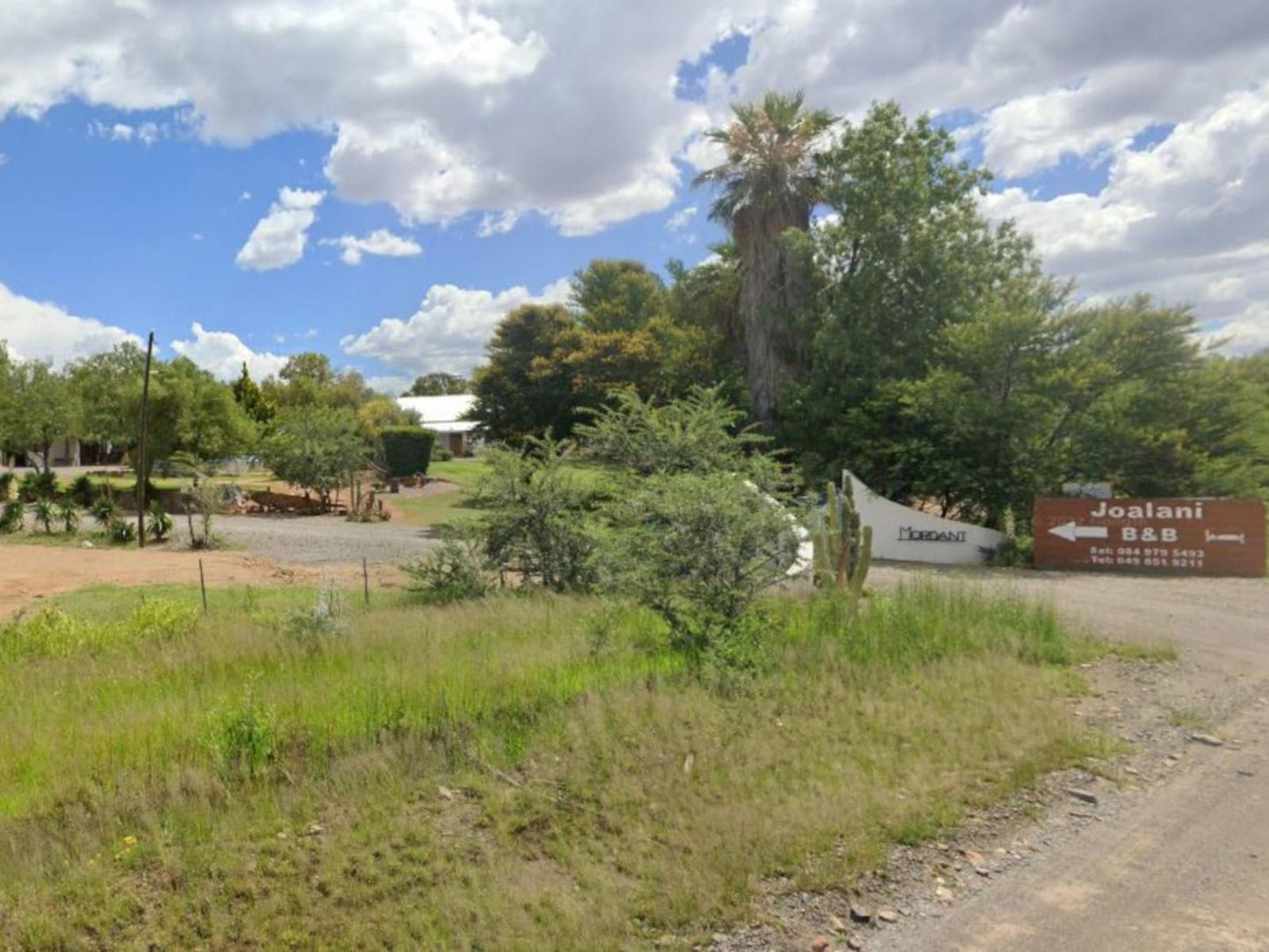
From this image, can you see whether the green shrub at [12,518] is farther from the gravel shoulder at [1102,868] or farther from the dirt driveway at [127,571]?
the gravel shoulder at [1102,868]

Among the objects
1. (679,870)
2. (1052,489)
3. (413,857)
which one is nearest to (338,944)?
(413,857)

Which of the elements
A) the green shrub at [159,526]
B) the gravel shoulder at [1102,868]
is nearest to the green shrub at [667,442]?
the gravel shoulder at [1102,868]

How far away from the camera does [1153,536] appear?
51.9ft

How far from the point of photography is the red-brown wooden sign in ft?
49.5

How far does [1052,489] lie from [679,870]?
18423mm

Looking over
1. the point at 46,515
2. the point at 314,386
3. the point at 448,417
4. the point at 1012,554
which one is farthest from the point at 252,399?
the point at 1012,554

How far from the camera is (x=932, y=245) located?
23.3 m

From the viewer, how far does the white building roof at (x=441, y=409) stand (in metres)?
77.5

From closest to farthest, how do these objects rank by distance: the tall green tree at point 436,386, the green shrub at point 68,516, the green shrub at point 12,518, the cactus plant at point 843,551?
the cactus plant at point 843,551
the green shrub at point 68,516
the green shrub at point 12,518
the tall green tree at point 436,386

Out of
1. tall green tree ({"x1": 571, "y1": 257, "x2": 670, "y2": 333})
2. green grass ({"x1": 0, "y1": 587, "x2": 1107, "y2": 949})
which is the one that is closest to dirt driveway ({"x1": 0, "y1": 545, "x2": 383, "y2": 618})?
green grass ({"x1": 0, "y1": 587, "x2": 1107, "y2": 949})

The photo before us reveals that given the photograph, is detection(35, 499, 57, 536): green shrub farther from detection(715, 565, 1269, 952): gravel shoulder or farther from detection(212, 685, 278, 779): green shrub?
detection(715, 565, 1269, 952): gravel shoulder

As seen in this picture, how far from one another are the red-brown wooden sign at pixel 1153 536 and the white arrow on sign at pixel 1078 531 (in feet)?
0.06

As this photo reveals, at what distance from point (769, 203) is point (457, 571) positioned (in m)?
18.1

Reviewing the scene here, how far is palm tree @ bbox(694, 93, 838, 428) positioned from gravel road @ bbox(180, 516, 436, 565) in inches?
471
